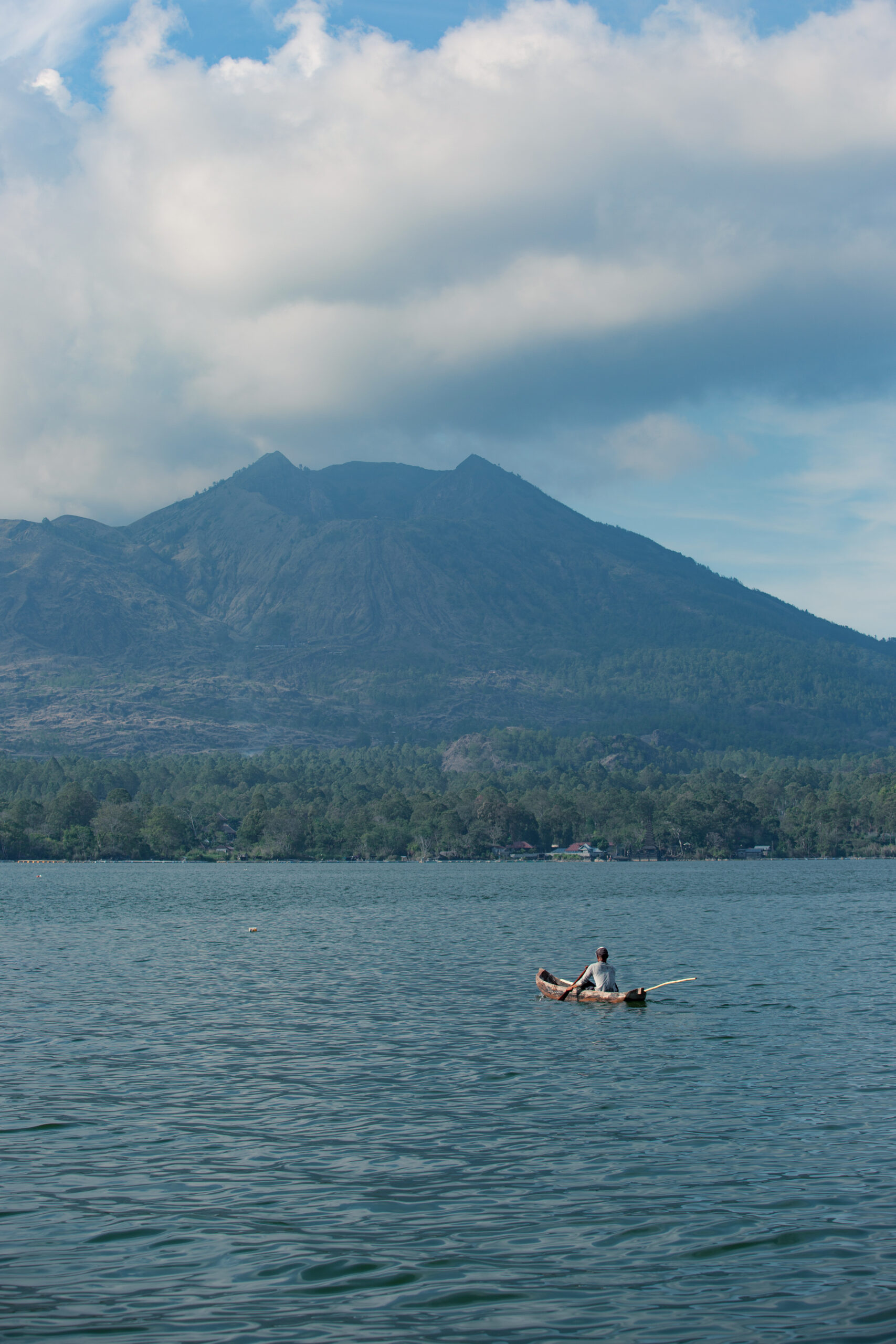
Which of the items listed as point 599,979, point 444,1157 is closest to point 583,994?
point 599,979

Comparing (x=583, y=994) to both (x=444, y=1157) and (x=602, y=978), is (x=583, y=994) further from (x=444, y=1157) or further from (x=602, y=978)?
(x=444, y=1157)

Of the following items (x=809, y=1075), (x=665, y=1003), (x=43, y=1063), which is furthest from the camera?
(x=665, y=1003)

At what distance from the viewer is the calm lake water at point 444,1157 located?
16016mm

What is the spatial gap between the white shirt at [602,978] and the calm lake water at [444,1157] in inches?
51.3

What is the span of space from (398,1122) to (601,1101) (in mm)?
5043

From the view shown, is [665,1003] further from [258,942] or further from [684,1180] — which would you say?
[258,942]

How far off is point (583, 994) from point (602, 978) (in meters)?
0.88

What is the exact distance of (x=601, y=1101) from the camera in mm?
27922

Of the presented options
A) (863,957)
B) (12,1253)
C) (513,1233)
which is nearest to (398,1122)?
(513,1233)

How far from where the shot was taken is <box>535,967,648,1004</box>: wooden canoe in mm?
43031

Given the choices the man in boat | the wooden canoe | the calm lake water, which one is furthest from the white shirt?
the calm lake water

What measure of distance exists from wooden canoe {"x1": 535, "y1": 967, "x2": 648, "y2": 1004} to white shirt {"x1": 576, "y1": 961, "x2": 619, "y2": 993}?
18 cm

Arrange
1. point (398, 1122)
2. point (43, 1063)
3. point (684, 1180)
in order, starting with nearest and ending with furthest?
1. point (684, 1180)
2. point (398, 1122)
3. point (43, 1063)

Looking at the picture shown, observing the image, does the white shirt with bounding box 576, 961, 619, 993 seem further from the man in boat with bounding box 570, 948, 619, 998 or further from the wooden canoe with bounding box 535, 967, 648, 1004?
the wooden canoe with bounding box 535, 967, 648, 1004
